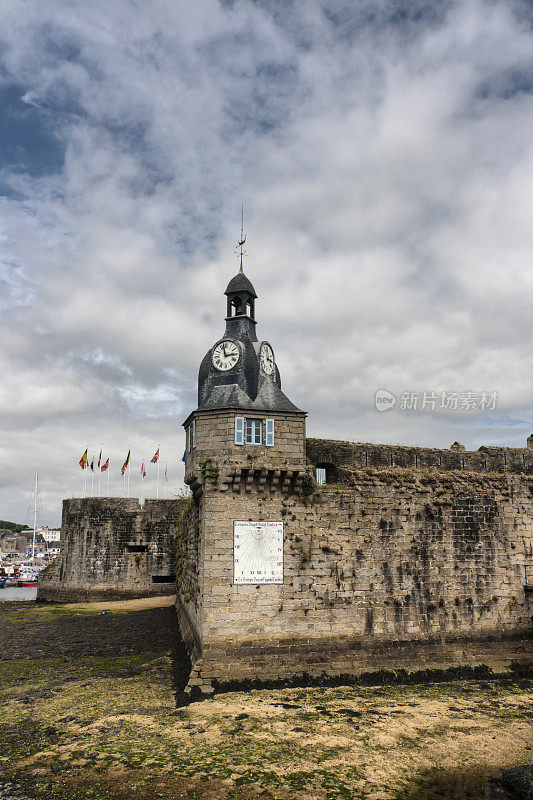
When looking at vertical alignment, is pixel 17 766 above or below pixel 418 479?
below

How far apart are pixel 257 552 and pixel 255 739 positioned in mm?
4988

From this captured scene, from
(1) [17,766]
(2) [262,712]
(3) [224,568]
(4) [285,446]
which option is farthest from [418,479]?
(1) [17,766]

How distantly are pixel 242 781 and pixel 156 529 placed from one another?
25.2m

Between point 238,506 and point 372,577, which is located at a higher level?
point 238,506

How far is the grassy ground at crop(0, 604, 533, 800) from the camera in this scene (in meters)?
9.75

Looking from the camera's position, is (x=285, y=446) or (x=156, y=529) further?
(x=156, y=529)

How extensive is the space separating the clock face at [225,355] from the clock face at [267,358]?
106 cm

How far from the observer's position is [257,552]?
15562 millimetres

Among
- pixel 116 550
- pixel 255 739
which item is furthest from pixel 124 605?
pixel 255 739

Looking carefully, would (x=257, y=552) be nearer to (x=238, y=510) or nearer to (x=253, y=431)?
(x=238, y=510)

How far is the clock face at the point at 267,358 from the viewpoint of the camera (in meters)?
19.0

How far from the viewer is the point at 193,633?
1698cm

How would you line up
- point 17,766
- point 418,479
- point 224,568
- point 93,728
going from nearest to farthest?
point 17,766, point 93,728, point 224,568, point 418,479

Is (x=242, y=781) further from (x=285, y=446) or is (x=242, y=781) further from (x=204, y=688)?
(x=285, y=446)
